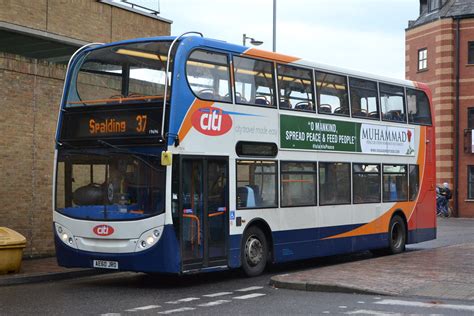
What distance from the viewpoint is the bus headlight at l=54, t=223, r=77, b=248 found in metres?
12.3

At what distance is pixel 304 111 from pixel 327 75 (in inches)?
47.2

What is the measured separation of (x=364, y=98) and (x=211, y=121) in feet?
17.0

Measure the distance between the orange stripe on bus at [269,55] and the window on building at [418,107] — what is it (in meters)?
4.77

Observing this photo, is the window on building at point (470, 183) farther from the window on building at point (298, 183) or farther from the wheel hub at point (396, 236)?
the window on building at point (298, 183)

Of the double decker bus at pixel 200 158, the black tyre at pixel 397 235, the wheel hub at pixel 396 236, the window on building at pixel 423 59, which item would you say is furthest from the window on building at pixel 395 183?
the window on building at pixel 423 59

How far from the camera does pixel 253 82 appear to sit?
1345 centimetres

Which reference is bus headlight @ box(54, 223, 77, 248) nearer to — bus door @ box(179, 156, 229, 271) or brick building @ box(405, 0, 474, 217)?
bus door @ box(179, 156, 229, 271)

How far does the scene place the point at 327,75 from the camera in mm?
15367

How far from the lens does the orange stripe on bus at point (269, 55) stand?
44.3 ft

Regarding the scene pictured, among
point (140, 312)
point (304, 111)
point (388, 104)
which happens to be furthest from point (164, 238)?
point (388, 104)

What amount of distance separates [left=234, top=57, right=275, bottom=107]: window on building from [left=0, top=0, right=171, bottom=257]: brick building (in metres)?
5.07

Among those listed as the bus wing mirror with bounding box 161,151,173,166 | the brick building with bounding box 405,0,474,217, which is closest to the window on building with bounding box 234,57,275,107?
the bus wing mirror with bounding box 161,151,173,166

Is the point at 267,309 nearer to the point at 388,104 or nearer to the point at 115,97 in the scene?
the point at 115,97

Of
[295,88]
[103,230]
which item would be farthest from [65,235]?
[295,88]
